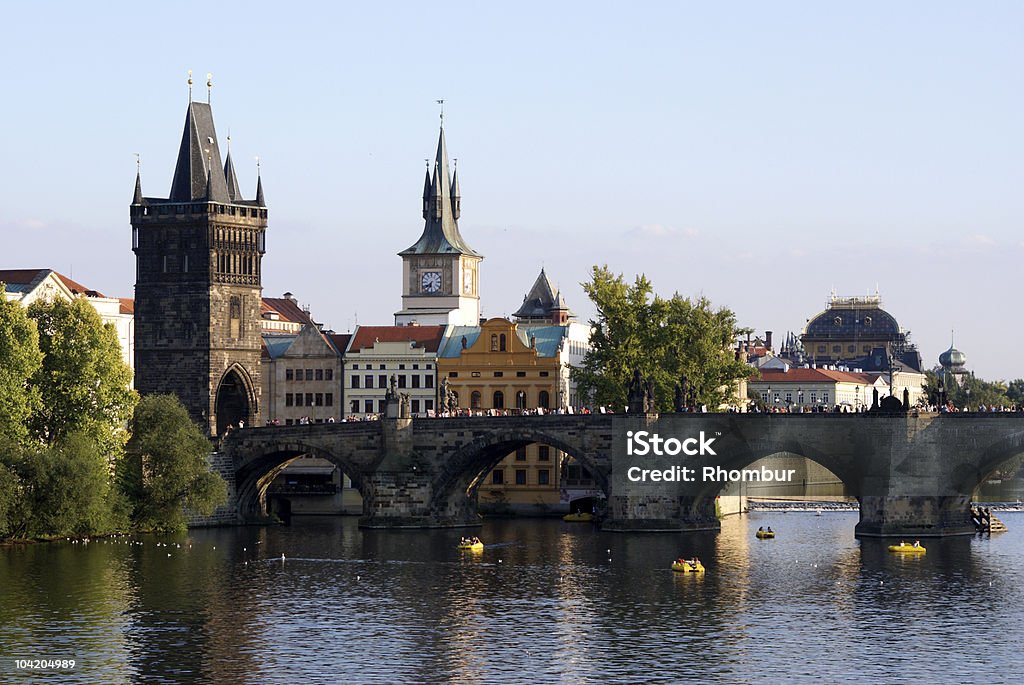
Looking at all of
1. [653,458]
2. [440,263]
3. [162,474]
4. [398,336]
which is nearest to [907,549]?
[653,458]

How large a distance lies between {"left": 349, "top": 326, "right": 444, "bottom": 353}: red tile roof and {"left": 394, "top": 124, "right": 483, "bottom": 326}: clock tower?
22470 millimetres

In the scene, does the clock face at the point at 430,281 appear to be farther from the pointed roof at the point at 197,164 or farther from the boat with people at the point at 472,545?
the boat with people at the point at 472,545

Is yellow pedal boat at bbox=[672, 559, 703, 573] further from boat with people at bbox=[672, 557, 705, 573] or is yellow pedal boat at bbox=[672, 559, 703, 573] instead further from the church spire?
the church spire

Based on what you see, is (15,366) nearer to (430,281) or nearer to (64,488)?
(64,488)

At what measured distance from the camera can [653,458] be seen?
133125mm

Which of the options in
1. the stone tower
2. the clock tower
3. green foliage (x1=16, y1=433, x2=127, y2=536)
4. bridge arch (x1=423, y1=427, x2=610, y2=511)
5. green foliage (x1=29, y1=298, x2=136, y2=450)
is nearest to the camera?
green foliage (x1=16, y1=433, x2=127, y2=536)

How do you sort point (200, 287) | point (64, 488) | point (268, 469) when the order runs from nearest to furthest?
1. point (64, 488)
2. point (268, 469)
3. point (200, 287)

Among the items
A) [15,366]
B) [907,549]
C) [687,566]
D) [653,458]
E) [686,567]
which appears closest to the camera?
[686,567]

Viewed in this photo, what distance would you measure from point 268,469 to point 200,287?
624 inches

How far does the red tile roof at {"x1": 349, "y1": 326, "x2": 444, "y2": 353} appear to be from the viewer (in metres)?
168

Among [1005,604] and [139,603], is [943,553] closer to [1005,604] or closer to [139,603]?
[1005,604]

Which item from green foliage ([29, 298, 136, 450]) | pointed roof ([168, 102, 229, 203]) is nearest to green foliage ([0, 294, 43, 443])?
green foliage ([29, 298, 136, 450])

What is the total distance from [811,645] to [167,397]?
60.8m

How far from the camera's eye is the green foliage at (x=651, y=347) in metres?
147
